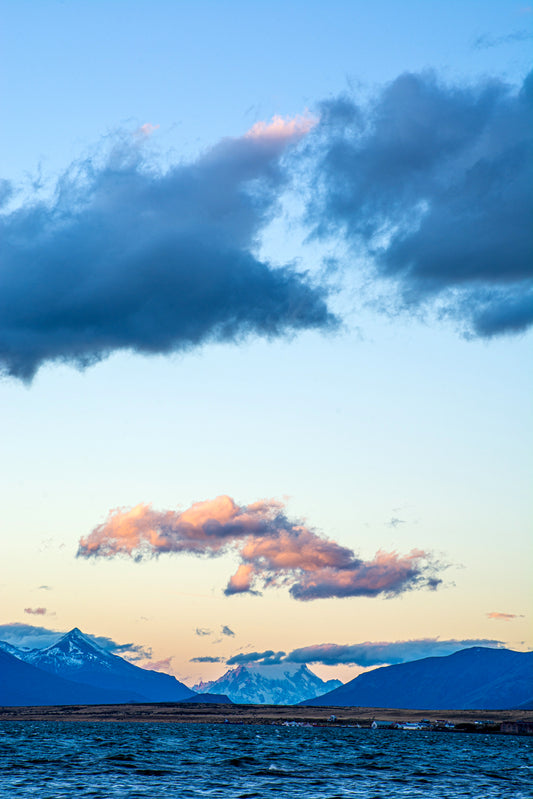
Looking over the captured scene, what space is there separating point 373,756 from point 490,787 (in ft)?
202

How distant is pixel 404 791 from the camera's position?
303ft

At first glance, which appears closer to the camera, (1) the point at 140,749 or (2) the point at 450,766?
(2) the point at 450,766

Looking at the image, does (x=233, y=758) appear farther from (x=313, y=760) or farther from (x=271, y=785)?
(x=271, y=785)

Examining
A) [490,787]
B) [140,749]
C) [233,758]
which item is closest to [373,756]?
[233,758]

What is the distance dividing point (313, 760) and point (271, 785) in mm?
48359

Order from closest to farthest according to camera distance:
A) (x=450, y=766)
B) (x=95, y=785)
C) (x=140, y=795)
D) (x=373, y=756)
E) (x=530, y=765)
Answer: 1. (x=140, y=795)
2. (x=95, y=785)
3. (x=450, y=766)
4. (x=530, y=765)
5. (x=373, y=756)

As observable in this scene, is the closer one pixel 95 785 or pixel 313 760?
pixel 95 785

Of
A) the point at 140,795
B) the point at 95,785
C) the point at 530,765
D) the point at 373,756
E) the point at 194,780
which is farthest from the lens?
the point at 373,756

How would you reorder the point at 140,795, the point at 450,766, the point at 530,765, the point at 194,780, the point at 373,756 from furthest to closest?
the point at 373,756 < the point at 530,765 < the point at 450,766 < the point at 194,780 < the point at 140,795

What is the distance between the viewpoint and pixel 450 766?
446 feet

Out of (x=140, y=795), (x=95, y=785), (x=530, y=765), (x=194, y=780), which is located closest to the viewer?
(x=140, y=795)

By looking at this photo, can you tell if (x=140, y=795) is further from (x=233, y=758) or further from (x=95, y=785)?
(x=233, y=758)

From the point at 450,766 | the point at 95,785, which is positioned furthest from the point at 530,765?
the point at 95,785

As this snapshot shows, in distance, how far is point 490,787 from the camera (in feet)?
330
